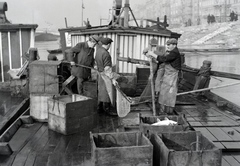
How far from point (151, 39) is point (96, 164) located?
837 centimetres

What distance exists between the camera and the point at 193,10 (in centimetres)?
9538

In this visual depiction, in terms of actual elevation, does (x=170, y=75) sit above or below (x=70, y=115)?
above

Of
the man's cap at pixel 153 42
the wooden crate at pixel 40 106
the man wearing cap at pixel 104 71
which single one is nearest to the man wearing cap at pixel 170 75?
the man wearing cap at pixel 104 71

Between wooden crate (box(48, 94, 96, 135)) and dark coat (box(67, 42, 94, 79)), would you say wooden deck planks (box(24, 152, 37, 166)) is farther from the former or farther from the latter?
dark coat (box(67, 42, 94, 79))

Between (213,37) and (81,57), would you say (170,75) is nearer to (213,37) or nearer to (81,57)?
(81,57)

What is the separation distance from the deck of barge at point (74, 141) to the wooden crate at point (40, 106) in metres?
0.17

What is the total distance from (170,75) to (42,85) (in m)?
2.87

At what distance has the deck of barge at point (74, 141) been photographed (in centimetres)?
455

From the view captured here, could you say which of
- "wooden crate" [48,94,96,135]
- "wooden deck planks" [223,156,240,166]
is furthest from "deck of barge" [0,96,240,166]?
"wooden crate" [48,94,96,135]

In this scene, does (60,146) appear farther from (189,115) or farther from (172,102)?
(189,115)

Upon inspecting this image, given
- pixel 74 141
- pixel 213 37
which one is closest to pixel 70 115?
pixel 74 141

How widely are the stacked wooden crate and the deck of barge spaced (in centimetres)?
31

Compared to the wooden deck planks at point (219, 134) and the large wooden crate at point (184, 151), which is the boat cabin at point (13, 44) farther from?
the large wooden crate at point (184, 151)

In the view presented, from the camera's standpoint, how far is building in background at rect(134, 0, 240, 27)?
76500 millimetres
